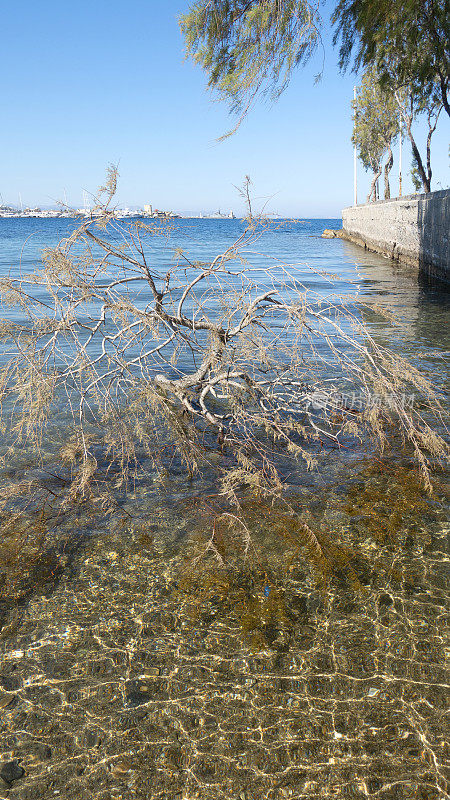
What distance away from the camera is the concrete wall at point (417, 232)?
14.6 metres

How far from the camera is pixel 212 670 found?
251cm

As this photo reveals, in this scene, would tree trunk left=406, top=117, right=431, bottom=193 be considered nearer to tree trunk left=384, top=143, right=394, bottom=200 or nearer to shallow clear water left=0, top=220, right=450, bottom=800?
tree trunk left=384, top=143, right=394, bottom=200

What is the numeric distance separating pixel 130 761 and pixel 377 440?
3.47 m

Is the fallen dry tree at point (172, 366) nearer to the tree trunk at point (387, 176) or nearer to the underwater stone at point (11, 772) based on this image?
the underwater stone at point (11, 772)

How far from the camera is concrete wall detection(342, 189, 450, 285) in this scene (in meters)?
14.6

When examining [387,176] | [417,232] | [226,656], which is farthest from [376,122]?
[226,656]

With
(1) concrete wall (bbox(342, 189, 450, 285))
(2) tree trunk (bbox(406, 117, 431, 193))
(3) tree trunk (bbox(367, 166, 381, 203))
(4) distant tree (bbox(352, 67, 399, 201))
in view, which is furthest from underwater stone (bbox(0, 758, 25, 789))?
(3) tree trunk (bbox(367, 166, 381, 203))

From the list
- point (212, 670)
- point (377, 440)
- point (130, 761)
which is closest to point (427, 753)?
point (212, 670)

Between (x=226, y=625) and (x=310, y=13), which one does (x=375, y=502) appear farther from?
(x=310, y=13)

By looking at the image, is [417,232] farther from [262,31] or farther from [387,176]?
[387,176]

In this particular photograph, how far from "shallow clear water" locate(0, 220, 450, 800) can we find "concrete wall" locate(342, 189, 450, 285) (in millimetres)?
12432

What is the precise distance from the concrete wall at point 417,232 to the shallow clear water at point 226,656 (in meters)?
12.4

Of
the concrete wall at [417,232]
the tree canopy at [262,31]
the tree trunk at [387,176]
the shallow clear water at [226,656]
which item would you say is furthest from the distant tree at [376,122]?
the shallow clear water at [226,656]

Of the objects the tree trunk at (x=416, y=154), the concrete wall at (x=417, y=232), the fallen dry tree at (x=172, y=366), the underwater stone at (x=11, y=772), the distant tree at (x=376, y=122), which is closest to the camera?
the underwater stone at (x=11, y=772)
